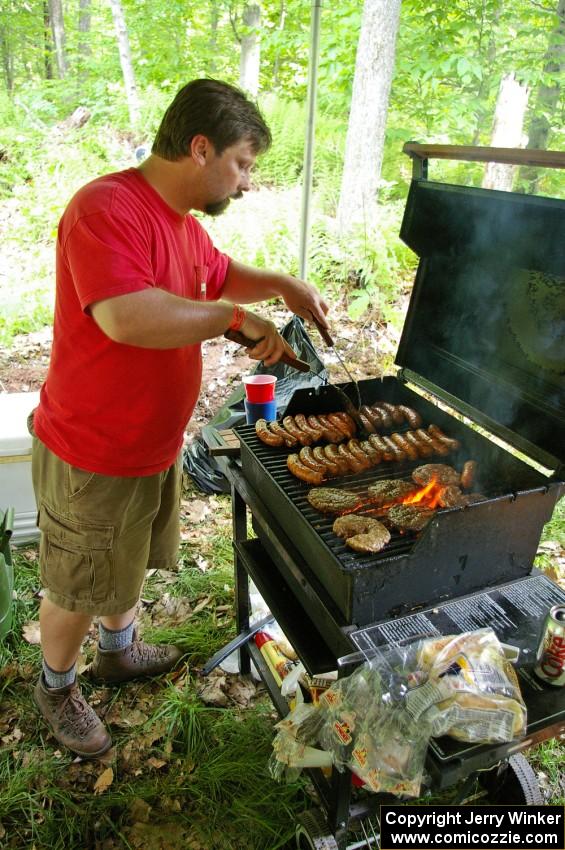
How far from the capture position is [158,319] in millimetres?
1768

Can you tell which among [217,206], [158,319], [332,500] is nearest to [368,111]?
[217,206]

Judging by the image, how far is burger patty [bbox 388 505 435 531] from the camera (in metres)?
1.77

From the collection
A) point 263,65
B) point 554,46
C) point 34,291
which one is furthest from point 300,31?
point 34,291

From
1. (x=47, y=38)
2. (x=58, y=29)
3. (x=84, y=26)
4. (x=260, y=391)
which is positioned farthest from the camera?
(x=47, y=38)

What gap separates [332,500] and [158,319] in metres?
0.83

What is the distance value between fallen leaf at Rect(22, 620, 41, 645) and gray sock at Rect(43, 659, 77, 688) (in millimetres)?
623

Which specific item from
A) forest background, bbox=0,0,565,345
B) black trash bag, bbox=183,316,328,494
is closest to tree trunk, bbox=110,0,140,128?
forest background, bbox=0,0,565,345

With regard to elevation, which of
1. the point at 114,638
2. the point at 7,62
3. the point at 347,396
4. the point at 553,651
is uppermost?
the point at 7,62

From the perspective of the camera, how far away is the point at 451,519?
1.55m

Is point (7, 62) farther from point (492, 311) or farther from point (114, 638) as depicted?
point (492, 311)

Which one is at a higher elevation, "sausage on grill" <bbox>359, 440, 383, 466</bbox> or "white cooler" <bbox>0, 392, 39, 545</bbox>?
"sausage on grill" <bbox>359, 440, 383, 466</bbox>

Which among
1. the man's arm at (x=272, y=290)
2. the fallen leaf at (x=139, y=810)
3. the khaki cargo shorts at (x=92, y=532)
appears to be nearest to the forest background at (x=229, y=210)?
the fallen leaf at (x=139, y=810)

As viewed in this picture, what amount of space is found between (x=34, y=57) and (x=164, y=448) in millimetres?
15753

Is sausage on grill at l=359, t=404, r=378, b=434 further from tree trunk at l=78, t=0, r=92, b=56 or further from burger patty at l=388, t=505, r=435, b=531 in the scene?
tree trunk at l=78, t=0, r=92, b=56
